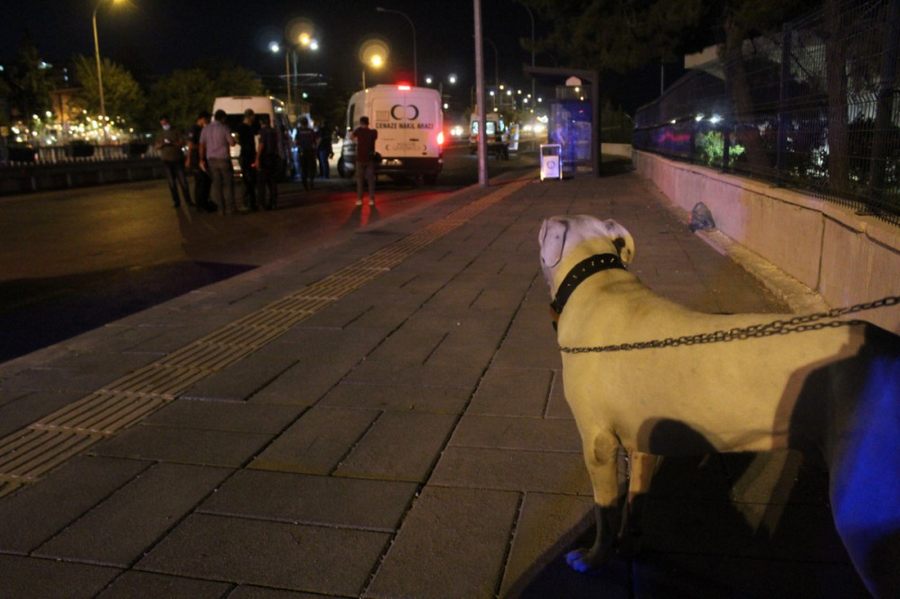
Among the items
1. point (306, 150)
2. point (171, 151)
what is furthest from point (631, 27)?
point (171, 151)

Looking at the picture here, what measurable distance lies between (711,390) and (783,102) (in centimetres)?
615

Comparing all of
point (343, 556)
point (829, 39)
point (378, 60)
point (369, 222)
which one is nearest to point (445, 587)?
point (343, 556)

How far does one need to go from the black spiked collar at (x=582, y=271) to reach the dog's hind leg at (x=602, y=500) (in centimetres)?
49

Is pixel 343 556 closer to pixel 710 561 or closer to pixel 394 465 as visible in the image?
pixel 394 465

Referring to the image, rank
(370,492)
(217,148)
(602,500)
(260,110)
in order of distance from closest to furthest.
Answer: (602,500), (370,492), (217,148), (260,110)

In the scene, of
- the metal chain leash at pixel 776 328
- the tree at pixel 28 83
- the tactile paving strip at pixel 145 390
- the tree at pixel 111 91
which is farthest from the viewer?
the tree at pixel 28 83

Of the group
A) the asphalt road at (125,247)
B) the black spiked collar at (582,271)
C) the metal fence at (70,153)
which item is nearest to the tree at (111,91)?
the metal fence at (70,153)

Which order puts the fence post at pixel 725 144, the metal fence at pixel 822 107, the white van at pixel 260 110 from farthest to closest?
the white van at pixel 260 110 → the fence post at pixel 725 144 → the metal fence at pixel 822 107

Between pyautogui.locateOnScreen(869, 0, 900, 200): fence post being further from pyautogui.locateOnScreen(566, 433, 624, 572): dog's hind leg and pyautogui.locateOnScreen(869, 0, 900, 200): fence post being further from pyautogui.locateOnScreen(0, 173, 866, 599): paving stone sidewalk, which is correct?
pyautogui.locateOnScreen(566, 433, 624, 572): dog's hind leg

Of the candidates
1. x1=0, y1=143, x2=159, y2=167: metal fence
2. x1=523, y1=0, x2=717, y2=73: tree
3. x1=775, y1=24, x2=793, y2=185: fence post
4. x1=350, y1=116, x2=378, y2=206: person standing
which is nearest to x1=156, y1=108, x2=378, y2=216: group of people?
x1=350, y1=116, x2=378, y2=206: person standing

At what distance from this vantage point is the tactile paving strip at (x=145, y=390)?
3654 mm

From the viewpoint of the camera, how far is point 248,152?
14609 mm

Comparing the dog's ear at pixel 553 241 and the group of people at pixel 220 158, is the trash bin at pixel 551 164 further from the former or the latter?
the dog's ear at pixel 553 241

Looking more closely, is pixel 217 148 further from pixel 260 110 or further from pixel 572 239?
pixel 572 239
